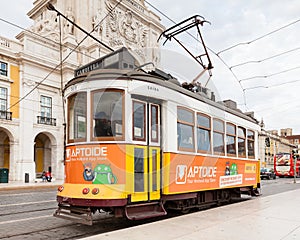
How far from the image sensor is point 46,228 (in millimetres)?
6953

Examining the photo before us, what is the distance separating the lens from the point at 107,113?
6.82m

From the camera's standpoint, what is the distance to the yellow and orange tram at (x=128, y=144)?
6473 mm

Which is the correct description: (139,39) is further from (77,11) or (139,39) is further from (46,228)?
(46,228)

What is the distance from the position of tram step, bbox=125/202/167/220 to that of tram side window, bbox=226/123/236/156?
405cm

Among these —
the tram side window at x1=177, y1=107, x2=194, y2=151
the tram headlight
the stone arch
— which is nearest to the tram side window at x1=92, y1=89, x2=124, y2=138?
A: the tram headlight

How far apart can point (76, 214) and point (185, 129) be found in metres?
3.36

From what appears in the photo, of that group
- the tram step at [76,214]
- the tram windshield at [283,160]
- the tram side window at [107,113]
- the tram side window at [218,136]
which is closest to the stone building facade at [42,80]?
the tram side window at [218,136]

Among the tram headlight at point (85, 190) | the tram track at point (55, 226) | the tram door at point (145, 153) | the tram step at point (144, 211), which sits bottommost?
the tram track at point (55, 226)

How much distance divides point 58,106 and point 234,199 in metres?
22.4

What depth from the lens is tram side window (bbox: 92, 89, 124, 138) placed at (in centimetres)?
673

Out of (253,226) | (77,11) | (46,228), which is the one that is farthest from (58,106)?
(253,226)

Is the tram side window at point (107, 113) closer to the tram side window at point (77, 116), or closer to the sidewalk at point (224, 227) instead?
the tram side window at point (77, 116)

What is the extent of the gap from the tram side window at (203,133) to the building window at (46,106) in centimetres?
2339

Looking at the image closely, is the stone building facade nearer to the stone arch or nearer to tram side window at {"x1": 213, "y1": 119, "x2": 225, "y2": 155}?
the stone arch
